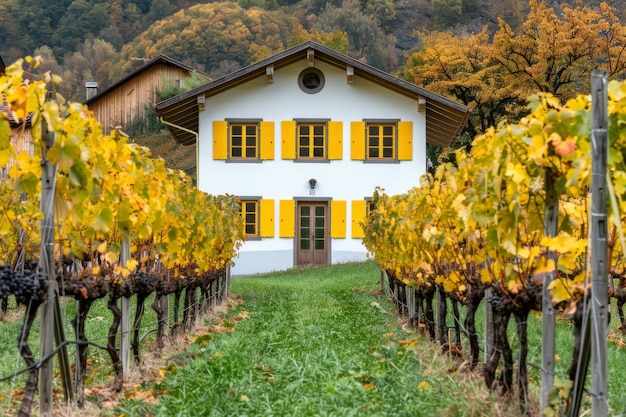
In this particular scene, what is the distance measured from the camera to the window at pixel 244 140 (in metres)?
21.8

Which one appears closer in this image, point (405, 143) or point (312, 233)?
point (405, 143)

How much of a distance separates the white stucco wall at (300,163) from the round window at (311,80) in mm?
113

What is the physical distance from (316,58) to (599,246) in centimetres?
1872

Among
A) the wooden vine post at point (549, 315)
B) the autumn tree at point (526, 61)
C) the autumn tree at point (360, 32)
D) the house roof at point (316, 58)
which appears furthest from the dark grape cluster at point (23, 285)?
the autumn tree at point (360, 32)

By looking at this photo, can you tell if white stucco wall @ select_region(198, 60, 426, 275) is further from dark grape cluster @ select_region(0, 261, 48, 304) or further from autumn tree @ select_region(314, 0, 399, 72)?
autumn tree @ select_region(314, 0, 399, 72)

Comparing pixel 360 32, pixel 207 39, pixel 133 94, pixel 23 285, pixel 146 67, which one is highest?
pixel 360 32

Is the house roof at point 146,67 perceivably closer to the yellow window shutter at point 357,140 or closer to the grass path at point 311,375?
the yellow window shutter at point 357,140

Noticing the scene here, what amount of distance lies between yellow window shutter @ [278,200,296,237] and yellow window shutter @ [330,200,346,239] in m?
1.06

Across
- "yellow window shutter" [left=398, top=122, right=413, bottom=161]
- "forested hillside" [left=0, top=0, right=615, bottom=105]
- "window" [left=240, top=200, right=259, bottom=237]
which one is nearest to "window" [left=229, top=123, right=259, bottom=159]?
"window" [left=240, top=200, right=259, bottom=237]

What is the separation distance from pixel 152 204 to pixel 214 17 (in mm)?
58850

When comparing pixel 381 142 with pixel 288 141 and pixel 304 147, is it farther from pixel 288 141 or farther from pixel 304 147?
pixel 288 141

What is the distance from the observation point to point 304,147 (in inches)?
864

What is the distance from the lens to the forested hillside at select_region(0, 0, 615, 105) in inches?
2359

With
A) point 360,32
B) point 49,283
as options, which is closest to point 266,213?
point 49,283
